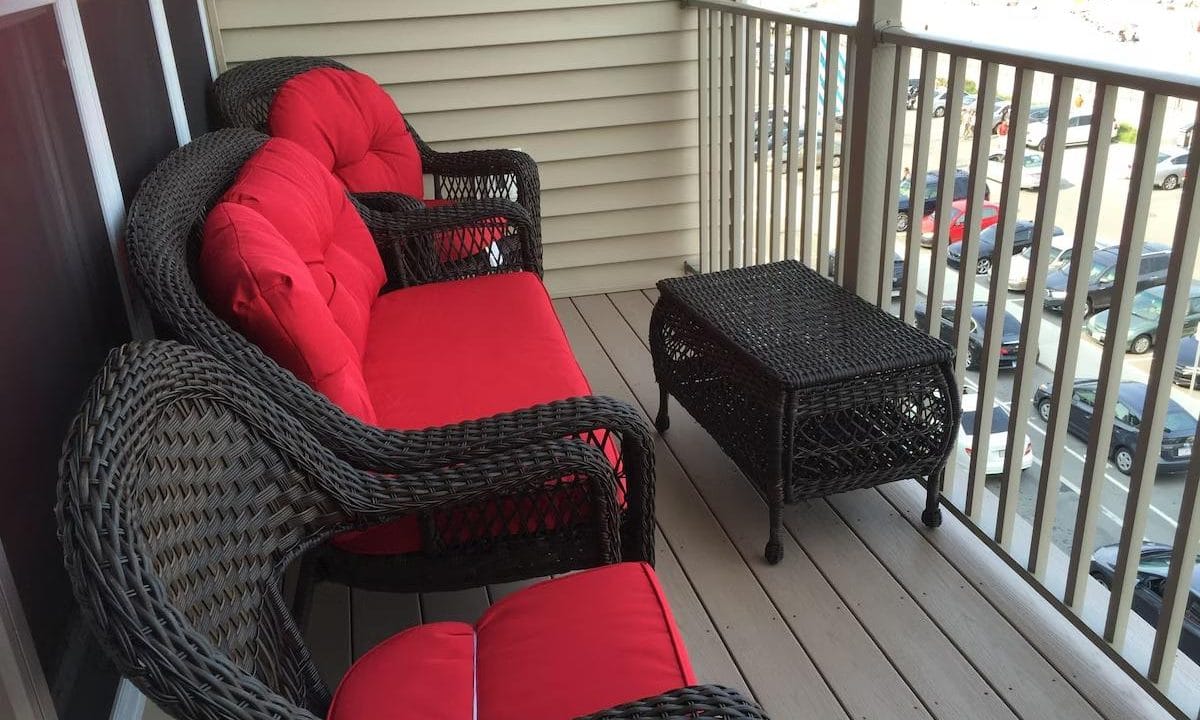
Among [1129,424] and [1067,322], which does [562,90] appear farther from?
[1129,424]

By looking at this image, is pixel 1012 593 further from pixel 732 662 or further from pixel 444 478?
pixel 444 478

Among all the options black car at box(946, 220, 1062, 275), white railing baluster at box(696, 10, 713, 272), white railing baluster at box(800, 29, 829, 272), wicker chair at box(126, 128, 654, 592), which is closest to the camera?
wicker chair at box(126, 128, 654, 592)

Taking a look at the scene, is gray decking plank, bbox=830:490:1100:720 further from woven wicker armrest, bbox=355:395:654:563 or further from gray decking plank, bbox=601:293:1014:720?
woven wicker armrest, bbox=355:395:654:563

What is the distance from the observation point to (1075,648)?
1972 millimetres

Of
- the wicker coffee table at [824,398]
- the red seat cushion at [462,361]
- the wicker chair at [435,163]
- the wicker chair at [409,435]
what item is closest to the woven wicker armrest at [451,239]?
the wicker chair at [435,163]

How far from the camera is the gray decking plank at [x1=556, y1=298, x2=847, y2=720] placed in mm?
1894

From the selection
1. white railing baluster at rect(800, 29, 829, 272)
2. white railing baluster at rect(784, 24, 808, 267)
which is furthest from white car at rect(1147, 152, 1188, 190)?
white railing baluster at rect(784, 24, 808, 267)

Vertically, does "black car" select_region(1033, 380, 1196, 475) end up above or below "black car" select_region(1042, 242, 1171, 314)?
below

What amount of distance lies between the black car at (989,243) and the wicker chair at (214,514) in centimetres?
114

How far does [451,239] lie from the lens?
293 cm

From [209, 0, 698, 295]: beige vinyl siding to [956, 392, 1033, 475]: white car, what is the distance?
181 cm

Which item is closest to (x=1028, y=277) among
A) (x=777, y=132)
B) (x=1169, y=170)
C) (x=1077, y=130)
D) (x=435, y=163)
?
(x=1077, y=130)

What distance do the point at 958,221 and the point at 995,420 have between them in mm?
763

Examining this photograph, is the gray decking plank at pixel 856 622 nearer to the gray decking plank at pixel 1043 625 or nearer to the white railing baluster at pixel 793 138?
the gray decking plank at pixel 1043 625
